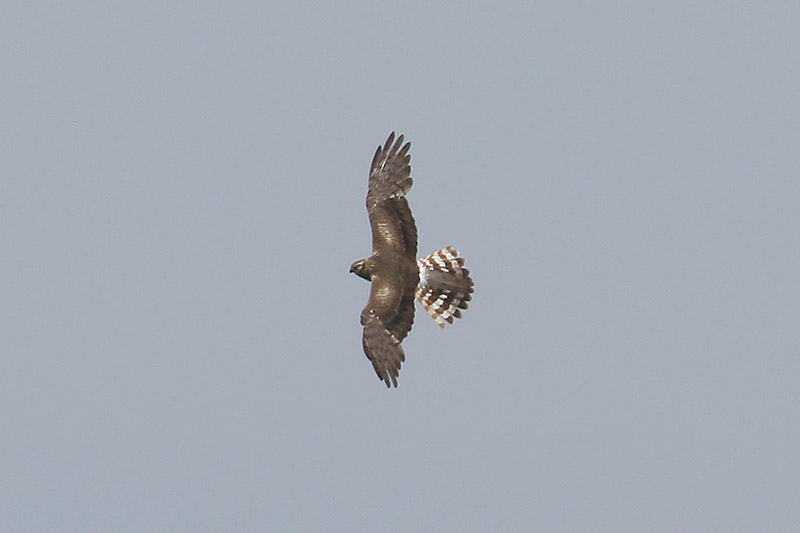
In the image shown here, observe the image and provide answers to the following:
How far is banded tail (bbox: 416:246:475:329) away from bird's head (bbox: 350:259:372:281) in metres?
1.39

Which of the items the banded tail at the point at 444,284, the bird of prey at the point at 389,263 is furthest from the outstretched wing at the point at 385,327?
the banded tail at the point at 444,284

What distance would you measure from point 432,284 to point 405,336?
7.05 ft

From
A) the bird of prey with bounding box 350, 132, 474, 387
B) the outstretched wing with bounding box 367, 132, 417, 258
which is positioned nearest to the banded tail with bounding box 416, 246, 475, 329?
the bird of prey with bounding box 350, 132, 474, 387

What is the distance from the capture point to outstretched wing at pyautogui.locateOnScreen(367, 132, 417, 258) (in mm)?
25953

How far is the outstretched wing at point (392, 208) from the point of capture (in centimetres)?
2595

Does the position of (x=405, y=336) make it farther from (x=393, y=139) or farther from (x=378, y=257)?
(x=393, y=139)

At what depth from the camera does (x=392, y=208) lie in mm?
25953

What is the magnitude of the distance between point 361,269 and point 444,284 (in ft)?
6.27

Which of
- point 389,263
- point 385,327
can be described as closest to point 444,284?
point 389,263

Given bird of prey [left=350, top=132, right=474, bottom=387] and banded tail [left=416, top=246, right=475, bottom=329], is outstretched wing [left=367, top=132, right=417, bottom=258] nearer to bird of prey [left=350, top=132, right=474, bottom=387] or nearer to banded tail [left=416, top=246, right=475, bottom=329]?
bird of prey [left=350, top=132, right=474, bottom=387]

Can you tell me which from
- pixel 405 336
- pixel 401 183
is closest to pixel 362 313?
pixel 405 336

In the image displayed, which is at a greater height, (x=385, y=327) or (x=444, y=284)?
(x=444, y=284)

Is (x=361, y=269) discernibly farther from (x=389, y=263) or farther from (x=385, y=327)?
(x=385, y=327)

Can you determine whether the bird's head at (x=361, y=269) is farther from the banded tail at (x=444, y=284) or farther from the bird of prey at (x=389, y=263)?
the banded tail at (x=444, y=284)
